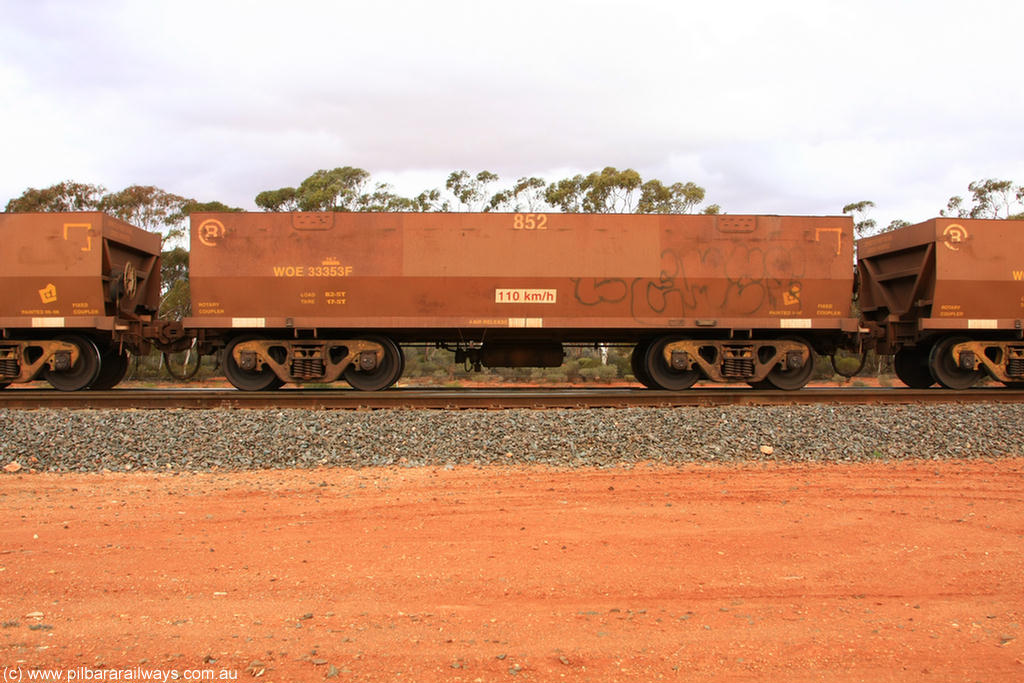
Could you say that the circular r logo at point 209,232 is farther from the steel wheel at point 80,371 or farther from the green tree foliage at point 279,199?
the green tree foliage at point 279,199

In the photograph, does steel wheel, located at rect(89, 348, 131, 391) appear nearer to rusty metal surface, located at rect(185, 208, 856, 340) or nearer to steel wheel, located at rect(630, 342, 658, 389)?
rusty metal surface, located at rect(185, 208, 856, 340)

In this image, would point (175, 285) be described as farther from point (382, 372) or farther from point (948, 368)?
point (948, 368)

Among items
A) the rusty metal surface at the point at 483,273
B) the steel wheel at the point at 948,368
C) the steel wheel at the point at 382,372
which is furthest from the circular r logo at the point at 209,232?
the steel wheel at the point at 948,368

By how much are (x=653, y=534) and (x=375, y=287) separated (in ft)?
23.9

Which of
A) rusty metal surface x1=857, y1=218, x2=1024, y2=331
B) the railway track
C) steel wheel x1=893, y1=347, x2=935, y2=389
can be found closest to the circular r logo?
the railway track

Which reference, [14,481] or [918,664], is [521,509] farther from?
[14,481]

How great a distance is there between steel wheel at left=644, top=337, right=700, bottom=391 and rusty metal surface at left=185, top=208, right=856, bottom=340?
1.77 ft

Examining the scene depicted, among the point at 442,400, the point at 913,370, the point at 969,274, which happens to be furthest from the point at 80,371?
the point at 913,370

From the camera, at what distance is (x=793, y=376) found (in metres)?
10.9

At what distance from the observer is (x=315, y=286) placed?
34.1 feet

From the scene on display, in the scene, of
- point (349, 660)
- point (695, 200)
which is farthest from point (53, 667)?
point (695, 200)

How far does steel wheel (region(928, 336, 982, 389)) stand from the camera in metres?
11.0

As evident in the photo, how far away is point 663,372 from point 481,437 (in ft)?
16.6

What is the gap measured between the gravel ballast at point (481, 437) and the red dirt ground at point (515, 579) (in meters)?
0.68
